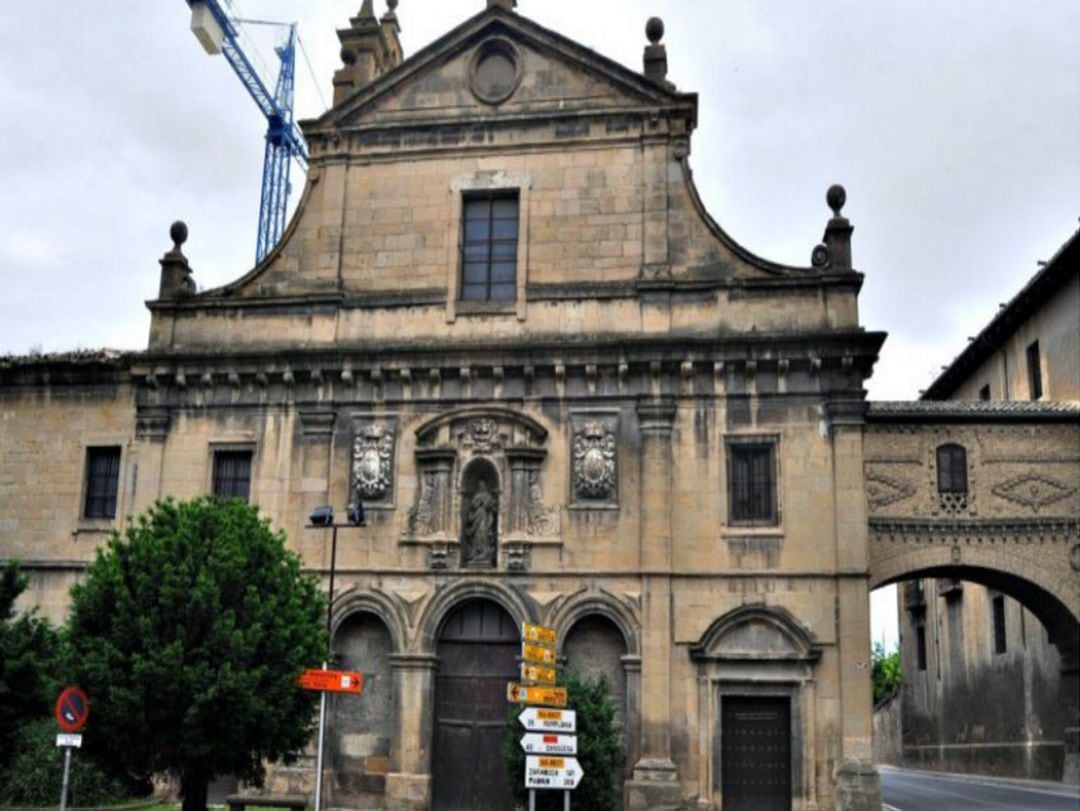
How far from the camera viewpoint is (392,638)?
24172mm

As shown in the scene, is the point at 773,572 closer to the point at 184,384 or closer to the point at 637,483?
the point at 637,483

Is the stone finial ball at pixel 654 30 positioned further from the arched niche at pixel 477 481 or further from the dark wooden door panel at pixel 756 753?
the dark wooden door panel at pixel 756 753

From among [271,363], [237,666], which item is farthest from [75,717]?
[271,363]

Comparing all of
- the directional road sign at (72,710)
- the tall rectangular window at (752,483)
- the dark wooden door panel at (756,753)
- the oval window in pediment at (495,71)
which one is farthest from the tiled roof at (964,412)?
the directional road sign at (72,710)

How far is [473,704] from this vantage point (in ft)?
78.8

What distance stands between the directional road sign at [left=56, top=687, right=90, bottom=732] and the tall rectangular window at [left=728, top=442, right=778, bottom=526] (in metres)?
11.9

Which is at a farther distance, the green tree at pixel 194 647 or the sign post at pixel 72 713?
the green tree at pixel 194 647

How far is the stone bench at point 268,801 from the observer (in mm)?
21312

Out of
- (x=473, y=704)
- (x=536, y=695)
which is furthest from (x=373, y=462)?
(x=536, y=695)

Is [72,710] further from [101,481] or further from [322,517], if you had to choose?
[101,481]

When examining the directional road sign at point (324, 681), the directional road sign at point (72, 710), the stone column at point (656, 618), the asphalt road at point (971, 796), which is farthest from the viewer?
the asphalt road at point (971, 796)

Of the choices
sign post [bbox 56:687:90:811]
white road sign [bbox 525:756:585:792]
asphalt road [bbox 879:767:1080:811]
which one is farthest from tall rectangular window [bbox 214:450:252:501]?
asphalt road [bbox 879:767:1080:811]

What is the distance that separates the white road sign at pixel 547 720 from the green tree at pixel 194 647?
4.40 meters

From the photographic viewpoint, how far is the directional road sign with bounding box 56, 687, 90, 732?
17.0 meters
